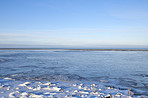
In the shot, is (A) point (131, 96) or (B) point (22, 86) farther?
(B) point (22, 86)

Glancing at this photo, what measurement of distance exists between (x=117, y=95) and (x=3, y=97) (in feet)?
19.7

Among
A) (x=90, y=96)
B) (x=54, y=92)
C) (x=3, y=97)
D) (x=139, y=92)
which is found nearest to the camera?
(x=3, y=97)

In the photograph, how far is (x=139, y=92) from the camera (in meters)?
8.26

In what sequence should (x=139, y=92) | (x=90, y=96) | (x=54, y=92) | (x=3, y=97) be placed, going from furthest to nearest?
(x=139, y=92) → (x=54, y=92) → (x=90, y=96) → (x=3, y=97)

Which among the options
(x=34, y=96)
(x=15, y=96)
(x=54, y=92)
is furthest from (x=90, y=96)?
(x=15, y=96)

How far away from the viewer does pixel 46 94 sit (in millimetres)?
7137

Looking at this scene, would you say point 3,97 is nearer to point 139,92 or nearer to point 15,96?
point 15,96

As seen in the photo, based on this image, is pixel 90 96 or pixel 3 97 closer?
pixel 3 97

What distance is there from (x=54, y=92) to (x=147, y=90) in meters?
6.10

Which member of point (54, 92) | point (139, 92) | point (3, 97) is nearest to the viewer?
point (3, 97)

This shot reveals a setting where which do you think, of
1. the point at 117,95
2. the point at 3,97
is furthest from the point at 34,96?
the point at 117,95

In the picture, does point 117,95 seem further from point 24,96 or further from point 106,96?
point 24,96

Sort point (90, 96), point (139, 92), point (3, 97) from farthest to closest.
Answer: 1. point (139, 92)
2. point (90, 96)
3. point (3, 97)

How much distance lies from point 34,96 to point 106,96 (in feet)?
12.5
